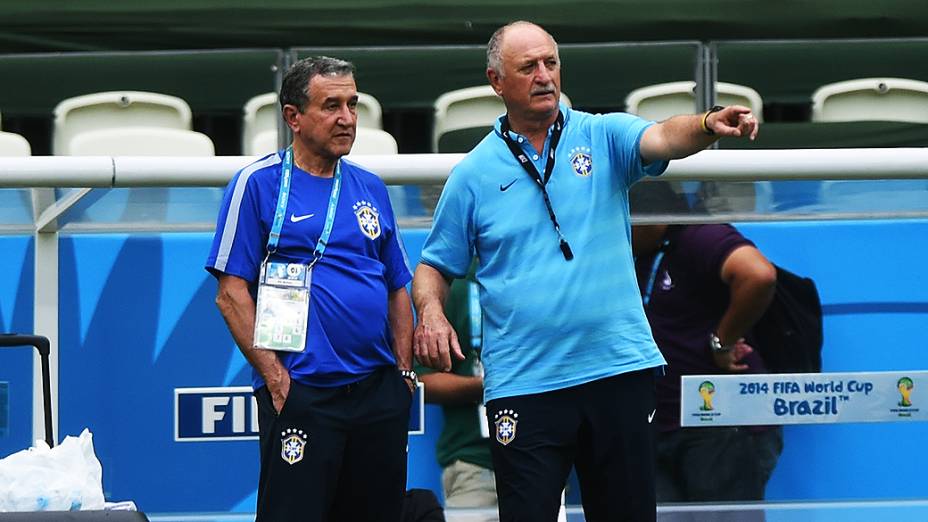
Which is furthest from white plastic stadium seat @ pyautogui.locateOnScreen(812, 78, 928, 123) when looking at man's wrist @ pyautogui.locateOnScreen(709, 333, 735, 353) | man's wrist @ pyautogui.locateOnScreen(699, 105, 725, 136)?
man's wrist @ pyautogui.locateOnScreen(699, 105, 725, 136)

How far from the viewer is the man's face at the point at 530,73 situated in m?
3.41

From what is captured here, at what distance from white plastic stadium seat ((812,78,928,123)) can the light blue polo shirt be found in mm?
3300

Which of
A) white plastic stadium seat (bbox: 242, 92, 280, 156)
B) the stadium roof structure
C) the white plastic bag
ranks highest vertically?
the stadium roof structure

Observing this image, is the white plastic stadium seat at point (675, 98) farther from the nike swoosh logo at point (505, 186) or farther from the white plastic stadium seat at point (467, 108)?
the nike swoosh logo at point (505, 186)

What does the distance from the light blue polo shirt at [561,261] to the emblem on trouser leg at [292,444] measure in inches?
18.0

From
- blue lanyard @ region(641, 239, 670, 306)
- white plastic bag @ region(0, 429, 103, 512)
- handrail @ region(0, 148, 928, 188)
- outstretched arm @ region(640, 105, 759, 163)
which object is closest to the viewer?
outstretched arm @ region(640, 105, 759, 163)

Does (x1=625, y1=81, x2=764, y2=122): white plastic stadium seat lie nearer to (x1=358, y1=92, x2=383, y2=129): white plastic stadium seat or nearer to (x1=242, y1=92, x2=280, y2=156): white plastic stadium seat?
(x1=358, y1=92, x2=383, y2=129): white plastic stadium seat

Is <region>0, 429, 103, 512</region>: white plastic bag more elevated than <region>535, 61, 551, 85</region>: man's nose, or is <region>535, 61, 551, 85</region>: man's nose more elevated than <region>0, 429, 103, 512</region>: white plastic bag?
<region>535, 61, 551, 85</region>: man's nose

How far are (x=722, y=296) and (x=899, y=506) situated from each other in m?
0.84

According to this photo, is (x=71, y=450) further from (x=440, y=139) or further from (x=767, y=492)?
(x=440, y=139)

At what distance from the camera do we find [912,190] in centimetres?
432

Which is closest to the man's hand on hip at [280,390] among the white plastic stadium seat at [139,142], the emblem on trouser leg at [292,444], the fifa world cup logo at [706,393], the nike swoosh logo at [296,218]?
the emblem on trouser leg at [292,444]

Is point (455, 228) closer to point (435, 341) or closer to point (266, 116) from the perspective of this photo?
point (435, 341)

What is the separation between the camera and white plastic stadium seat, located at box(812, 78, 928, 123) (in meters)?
6.44
